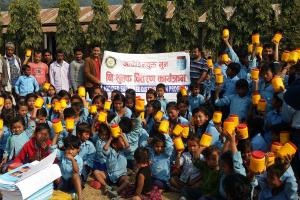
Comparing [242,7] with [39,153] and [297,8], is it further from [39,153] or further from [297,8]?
[39,153]

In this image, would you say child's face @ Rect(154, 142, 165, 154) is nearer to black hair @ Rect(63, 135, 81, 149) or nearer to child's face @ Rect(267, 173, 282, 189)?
black hair @ Rect(63, 135, 81, 149)

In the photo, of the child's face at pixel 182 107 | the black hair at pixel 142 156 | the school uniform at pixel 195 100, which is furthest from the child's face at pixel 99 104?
the black hair at pixel 142 156

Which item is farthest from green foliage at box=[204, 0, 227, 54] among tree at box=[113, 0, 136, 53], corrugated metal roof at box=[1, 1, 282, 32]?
tree at box=[113, 0, 136, 53]

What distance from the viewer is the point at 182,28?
16.2 meters

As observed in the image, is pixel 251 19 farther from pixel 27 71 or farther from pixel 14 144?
pixel 14 144

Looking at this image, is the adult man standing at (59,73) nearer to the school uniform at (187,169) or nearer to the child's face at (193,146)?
the school uniform at (187,169)

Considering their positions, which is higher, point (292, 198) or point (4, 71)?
point (4, 71)

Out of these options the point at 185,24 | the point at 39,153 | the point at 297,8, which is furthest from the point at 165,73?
the point at 297,8

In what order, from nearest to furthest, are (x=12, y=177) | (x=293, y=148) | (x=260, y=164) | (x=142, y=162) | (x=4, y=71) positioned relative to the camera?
(x=260, y=164) → (x=293, y=148) → (x=12, y=177) → (x=142, y=162) → (x=4, y=71)

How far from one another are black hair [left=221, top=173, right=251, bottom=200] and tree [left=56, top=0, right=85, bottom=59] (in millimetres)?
14781

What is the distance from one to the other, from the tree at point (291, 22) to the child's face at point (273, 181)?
39.5 ft

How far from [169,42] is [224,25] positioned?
212cm

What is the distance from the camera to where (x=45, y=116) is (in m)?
6.88

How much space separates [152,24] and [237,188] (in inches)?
514
